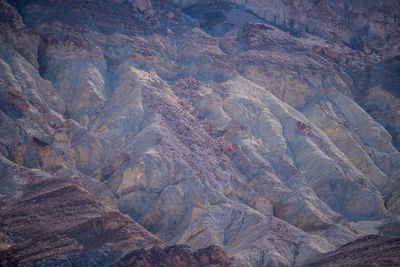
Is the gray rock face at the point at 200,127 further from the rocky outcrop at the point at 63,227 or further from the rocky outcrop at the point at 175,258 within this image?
the rocky outcrop at the point at 175,258

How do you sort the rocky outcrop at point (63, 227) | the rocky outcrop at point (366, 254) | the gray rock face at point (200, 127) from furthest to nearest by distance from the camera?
the gray rock face at point (200, 127) → the rocky outcrop at point (366, 254) → the rocky outcrop at point (63, 227)

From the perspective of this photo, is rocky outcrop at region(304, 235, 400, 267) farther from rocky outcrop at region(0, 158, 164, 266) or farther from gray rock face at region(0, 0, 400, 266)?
rocky outcrop at region(0, 158, 164, 266)

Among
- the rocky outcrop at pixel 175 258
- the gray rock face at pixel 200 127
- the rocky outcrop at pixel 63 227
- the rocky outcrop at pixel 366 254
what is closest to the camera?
the rocky outcrop at pixel 63 227

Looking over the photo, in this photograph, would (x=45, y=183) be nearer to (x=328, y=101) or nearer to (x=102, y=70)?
(x=102, y=70)

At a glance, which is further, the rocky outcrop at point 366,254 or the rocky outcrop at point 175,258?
the rocky outcrop at point 366,254

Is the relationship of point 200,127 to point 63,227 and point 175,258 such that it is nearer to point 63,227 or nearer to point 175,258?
point 175,258

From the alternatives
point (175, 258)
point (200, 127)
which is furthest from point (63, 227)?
point (200, 127)

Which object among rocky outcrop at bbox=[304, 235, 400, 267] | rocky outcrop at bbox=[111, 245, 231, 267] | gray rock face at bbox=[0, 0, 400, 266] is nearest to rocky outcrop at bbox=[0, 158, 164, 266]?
gray rock face at bbox=[0, 0, 400, 266]

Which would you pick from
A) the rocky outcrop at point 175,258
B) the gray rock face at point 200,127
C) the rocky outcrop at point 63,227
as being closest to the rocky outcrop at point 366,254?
the gray rock face at point 200,127
